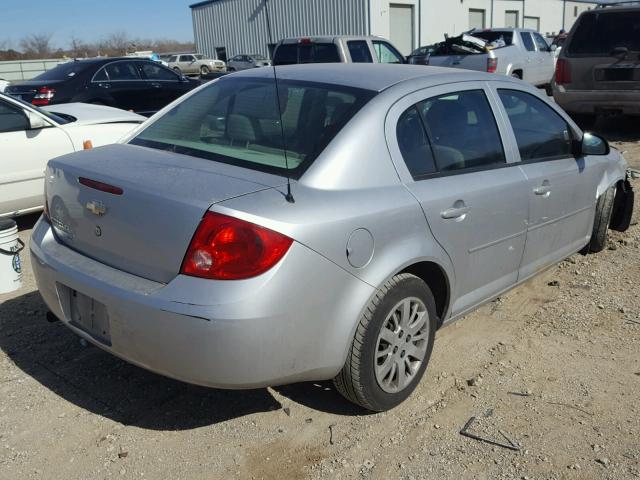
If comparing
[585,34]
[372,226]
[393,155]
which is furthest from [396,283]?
[585,34]

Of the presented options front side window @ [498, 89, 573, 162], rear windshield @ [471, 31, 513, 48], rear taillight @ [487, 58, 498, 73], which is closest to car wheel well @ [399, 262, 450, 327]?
front side window @ [498, 89, 573, 162]

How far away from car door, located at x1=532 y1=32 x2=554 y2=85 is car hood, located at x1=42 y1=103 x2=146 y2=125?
13.3 metres

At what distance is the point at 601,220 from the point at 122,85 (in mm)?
9217

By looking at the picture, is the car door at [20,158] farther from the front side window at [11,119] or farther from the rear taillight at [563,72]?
the rear taillight at [563,72]

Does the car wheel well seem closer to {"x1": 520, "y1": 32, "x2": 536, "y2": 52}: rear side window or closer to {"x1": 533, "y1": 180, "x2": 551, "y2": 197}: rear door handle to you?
{"x1": 533, "y1": 180, "x2": 551, "y2": 197}: rear door handle

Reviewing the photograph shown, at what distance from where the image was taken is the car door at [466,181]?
3.26 meters

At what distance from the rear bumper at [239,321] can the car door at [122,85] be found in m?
9.35

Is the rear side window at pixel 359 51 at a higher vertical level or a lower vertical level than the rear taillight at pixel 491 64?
higher

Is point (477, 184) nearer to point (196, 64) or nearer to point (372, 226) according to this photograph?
point (372, 226)

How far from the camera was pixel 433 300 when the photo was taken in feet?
11.1

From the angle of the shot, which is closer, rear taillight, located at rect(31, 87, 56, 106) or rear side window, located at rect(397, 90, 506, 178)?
rear side window, located at rect(397, 90, 506, 178)

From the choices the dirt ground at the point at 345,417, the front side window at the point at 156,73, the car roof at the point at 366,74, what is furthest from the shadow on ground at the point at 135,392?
the front side window at the point at 156,73

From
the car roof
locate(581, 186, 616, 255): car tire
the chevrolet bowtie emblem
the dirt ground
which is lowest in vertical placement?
the dirt ground

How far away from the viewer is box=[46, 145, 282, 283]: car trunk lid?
2711mm
